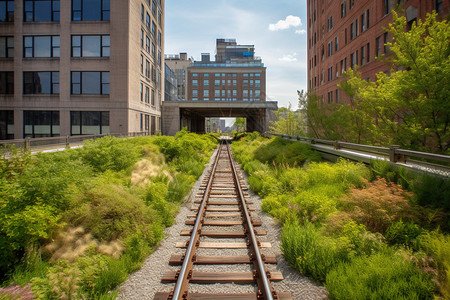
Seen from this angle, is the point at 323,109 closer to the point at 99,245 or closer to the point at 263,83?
the point at 99,245

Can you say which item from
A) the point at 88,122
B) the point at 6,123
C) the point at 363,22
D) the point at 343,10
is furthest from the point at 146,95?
the point at 343,10

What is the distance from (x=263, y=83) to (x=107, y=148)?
9768cm

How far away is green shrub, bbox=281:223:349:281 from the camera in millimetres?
4664

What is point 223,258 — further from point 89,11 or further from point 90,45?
point 89,11

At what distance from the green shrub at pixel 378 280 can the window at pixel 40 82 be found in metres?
33.1

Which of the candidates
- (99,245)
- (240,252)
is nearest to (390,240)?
(240,252)

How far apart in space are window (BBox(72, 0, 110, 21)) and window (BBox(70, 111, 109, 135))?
10.3m

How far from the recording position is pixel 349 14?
34.2 m

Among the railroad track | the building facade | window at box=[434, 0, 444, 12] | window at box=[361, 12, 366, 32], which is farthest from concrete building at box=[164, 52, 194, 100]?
the railroad track

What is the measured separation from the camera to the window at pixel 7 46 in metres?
29.0

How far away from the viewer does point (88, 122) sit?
2909 centimetres

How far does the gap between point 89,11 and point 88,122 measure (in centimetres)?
1219

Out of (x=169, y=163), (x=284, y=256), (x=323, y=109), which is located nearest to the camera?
(x=284, y=256)

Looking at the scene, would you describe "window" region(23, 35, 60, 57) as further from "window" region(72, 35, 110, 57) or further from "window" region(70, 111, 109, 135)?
"window" region(70, 111, 109, 135)
